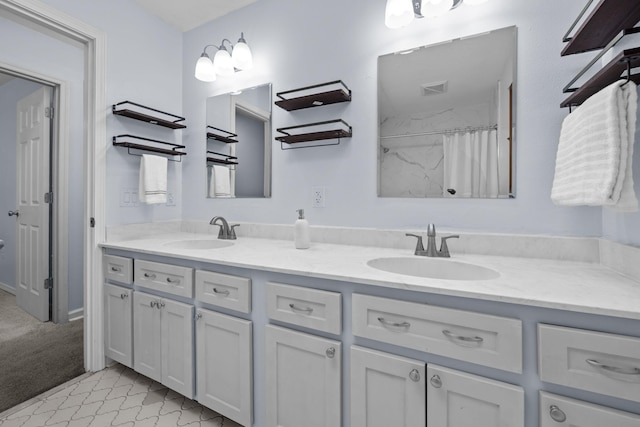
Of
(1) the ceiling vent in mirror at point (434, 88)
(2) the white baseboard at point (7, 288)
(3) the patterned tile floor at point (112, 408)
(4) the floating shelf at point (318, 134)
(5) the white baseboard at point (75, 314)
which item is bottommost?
(3) the patterned tile floor at point (112, 408)

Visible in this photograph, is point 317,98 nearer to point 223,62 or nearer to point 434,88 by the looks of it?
point 434,88

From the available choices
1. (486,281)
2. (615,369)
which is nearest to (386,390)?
(486,281)

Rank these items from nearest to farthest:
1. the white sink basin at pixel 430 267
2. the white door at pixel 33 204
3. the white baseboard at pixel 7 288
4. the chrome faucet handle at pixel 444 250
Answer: the white sink basin at pixel 430 267 → the chrome faucet handle at pixel 444 250 → the white door at pixel 33 204 → the white baseboard at pixel 7 288

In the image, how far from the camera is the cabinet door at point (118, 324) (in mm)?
1635

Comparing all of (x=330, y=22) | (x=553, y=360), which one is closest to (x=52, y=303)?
(x=330, y=22)

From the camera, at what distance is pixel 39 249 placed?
2580 mm

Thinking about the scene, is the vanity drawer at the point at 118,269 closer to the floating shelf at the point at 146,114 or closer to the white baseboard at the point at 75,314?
the floating shelf at the point at 146,114

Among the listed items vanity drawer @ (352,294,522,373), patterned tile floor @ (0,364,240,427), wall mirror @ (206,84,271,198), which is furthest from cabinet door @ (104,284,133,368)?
vanity drawer @ (352,294,522,373)

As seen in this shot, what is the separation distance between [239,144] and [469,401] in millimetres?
1836

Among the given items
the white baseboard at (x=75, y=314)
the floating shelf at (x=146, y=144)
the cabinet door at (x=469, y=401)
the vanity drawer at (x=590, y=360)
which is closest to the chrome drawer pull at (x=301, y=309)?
the cabinet door at (x=469, y=401)

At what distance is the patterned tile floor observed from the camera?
1.37 metres

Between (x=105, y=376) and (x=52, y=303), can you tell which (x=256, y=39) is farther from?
(x=52, y=303)

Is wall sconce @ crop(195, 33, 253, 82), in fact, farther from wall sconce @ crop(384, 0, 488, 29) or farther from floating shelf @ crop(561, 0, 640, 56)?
floating shelf @ crop(561, 0, 640, 56)

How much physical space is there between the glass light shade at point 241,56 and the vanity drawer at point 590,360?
Result: 198 cm
